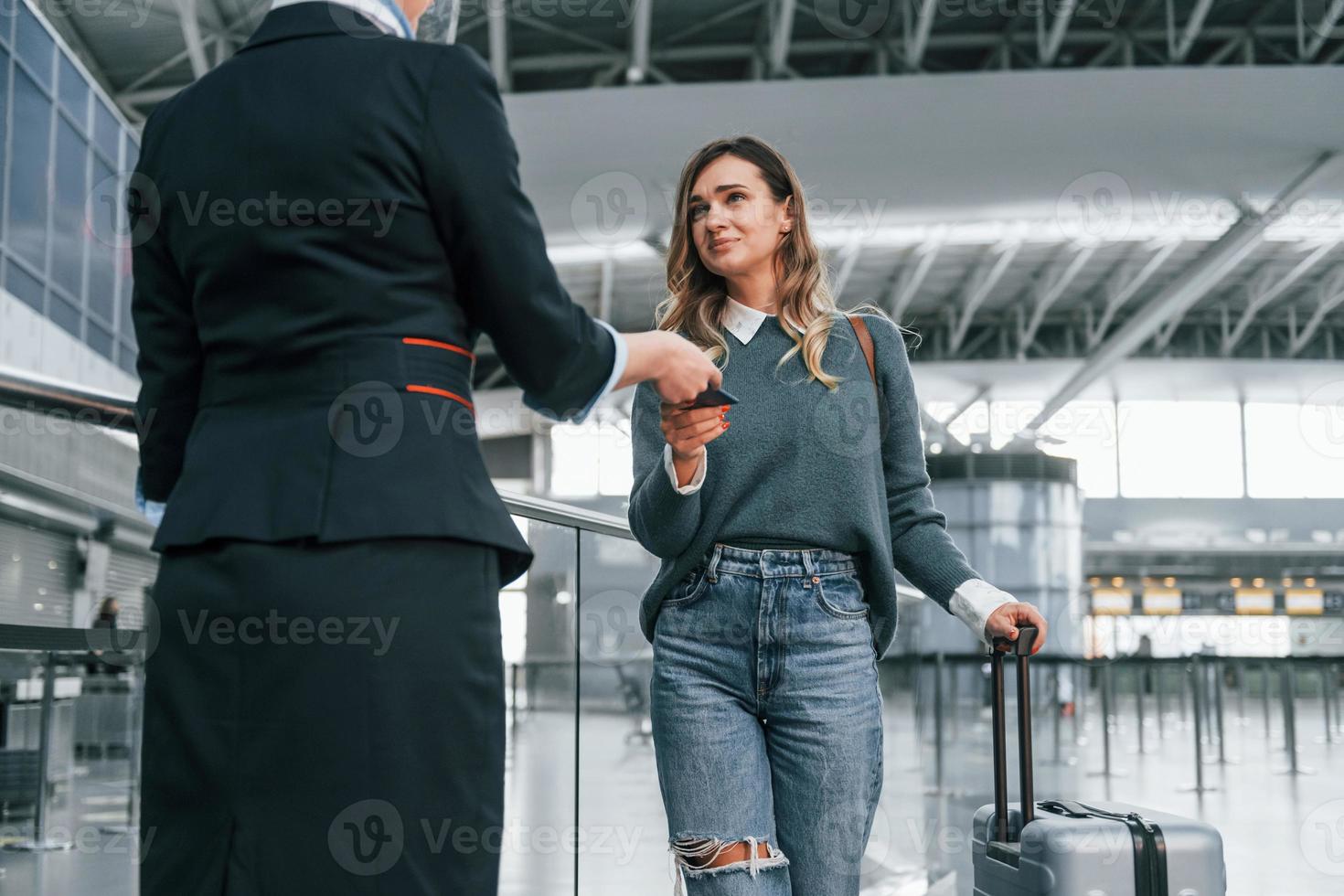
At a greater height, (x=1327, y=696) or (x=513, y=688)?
(x=513, y=688)

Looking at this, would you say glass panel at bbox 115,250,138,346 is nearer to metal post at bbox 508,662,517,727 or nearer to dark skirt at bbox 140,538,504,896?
metal post at bbox 508,662,517,727

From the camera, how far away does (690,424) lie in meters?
1.56

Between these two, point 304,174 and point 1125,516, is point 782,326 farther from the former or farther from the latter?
point 1125,516

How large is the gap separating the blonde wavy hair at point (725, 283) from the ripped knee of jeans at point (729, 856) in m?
0.72

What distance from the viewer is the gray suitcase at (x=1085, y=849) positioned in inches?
78.0

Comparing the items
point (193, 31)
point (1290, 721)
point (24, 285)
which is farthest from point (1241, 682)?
point (24, 285)

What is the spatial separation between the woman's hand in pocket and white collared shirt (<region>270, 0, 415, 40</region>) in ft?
1.80

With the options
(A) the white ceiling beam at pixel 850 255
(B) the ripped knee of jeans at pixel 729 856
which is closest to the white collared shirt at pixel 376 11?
(B) the ripped knee of jeans at pixel 729 856

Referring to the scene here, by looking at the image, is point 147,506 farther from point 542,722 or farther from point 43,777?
point 43,777

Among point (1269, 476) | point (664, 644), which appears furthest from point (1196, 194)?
point (1269, 476)

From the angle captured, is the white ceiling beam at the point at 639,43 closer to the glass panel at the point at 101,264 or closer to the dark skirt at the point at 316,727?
the glass panel at the point at 101,264

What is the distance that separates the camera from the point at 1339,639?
74.5 ft

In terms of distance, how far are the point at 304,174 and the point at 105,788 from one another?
18.7 ft

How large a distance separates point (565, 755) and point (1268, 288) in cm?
2349
